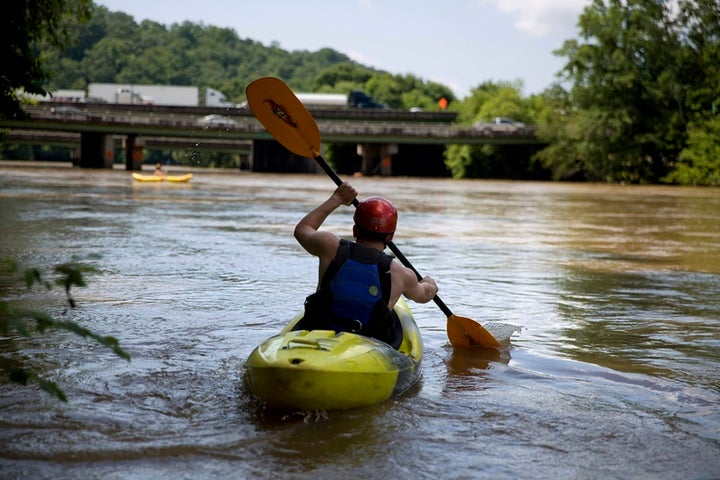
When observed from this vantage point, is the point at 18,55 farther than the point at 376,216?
Yes

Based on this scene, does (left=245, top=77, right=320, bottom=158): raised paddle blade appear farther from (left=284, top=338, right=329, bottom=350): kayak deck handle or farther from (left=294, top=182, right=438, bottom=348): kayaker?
(left=284, top=338, right=329, bottom=350): kayak deck handle

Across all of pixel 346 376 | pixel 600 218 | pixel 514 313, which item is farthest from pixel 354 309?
pixel 600 218

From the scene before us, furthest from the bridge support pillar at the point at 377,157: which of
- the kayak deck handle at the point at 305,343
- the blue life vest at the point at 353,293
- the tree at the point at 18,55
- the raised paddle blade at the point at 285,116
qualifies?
the kayak deck handle at the point at 305,343

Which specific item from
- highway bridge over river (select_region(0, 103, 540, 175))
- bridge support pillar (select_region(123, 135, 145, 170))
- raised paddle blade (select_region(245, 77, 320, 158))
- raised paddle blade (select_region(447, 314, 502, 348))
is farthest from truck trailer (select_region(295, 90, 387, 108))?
raised paddle blade (select_region(447, 314, 502, 348))

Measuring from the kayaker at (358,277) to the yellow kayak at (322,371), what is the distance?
18 centimetres

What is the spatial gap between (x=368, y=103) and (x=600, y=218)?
71374 mm

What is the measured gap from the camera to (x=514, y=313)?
26.4ft

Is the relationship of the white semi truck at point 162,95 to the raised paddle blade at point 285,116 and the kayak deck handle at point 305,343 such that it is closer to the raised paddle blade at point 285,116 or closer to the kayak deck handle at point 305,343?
the raised paddle blade at point 285,116

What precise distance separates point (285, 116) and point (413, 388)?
8.08ft

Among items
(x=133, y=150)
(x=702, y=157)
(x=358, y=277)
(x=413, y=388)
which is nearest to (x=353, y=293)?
(x=358, y=277)

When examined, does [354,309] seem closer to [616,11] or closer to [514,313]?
[514,313]

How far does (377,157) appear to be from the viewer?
6619 cm

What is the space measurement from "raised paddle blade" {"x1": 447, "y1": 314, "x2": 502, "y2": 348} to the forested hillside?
116768 mm

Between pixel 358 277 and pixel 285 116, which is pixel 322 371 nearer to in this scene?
pixel 358 277
